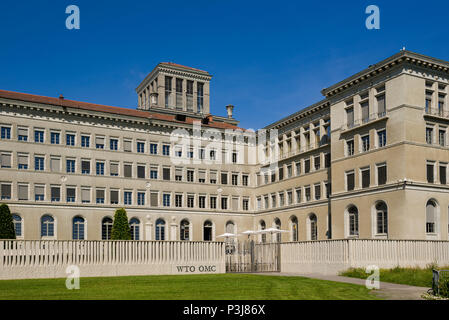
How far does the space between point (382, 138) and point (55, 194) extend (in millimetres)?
32937

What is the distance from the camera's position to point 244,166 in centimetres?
6731

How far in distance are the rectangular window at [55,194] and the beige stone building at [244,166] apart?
24cm

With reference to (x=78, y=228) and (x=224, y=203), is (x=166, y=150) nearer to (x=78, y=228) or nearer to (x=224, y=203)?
(x=224, y=203)

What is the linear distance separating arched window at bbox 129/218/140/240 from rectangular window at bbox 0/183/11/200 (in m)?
13.0

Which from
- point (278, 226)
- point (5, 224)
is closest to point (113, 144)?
point (5, 224)

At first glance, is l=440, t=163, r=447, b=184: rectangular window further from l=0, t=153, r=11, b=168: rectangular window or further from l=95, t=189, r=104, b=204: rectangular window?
l=0, t=153, r=11, b=168: rectangular window

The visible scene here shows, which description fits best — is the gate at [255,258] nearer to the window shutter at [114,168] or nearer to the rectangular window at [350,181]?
the rectangular window at [350,181]

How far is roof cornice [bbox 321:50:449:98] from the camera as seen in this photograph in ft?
136

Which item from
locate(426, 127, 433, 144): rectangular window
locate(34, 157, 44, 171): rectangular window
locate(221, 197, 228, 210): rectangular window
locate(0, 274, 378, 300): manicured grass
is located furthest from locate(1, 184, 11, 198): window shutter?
locate(426, 127, 433, 144): rectangular window

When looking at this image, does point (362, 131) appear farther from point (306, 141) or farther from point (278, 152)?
point (278, 152)

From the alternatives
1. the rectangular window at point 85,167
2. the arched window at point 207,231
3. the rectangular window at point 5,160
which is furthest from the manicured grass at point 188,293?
the arched window at point 207,231

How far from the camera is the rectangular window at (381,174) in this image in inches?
1697

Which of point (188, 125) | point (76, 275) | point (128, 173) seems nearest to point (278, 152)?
point (188, 125)
